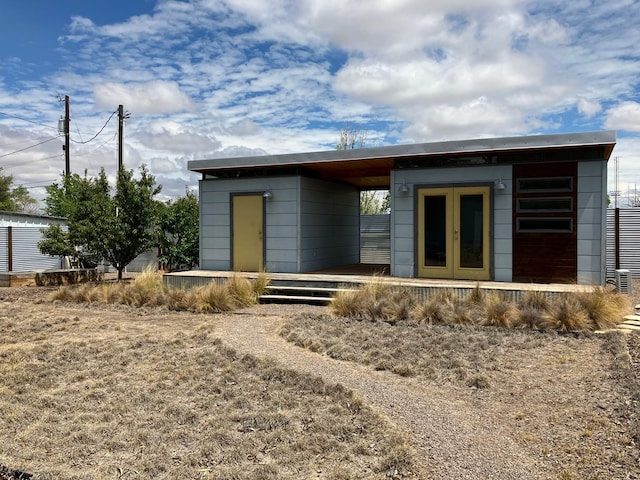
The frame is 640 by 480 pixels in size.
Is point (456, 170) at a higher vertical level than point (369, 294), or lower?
higher

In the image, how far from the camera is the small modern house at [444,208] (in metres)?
9.23

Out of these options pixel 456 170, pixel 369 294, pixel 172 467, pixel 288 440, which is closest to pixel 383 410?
pixel 288 440

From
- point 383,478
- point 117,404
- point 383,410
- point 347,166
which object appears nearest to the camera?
point 383,478

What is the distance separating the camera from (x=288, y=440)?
12.1 feet

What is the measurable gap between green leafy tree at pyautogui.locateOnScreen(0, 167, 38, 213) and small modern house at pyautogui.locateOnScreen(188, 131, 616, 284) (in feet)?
73.6

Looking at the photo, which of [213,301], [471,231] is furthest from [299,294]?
[471,231]

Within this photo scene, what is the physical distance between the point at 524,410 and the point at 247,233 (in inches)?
334

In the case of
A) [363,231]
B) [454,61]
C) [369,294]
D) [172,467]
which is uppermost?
[454,61]

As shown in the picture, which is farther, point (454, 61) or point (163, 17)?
point (454, 61)

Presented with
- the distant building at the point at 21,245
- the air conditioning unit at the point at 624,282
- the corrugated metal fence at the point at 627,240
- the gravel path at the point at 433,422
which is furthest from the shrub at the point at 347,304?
the distant building at the point at 21,245

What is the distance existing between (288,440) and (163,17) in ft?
30.2

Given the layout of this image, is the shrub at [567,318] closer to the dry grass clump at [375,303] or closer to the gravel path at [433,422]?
the dry grass clump at [375,303]

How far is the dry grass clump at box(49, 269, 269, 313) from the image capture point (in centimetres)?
924

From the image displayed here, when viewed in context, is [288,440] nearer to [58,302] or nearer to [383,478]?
[383,478]
